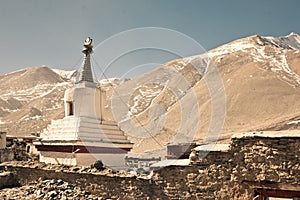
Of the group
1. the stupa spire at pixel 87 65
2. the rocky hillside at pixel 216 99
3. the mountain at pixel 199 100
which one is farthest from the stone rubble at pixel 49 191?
the rocky hillside at pixel 216 99

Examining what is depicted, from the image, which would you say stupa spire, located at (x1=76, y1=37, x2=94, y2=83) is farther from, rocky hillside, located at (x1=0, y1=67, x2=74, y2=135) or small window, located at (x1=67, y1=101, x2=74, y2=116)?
rocky hillside, located at (x1=0, y1=67, x2=74, y2=135)

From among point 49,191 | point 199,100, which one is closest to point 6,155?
point 49,191

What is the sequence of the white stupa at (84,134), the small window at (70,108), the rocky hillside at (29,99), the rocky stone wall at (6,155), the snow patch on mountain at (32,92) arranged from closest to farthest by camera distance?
the white stupa at (84,134), the rocky stone wall at (6,155), the small window at (70,108), the rocky hillside at (29,99), the snow patch on mountain at (32,92)

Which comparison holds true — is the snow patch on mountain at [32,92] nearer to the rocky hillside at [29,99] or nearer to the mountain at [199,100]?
the rocky hillside at [29,99]

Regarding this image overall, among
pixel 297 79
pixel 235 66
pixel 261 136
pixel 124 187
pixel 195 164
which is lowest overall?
pixel 124 187

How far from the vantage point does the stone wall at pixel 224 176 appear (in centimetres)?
821

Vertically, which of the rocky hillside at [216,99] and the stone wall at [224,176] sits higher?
the rocky hillside at [216,99]

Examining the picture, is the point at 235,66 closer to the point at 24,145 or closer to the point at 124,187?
the point at 24,145

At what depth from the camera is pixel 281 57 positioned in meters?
82.6

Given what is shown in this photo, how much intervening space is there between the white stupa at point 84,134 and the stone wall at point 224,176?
467cm

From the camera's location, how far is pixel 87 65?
20.0 metres

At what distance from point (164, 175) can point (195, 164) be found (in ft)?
3.85

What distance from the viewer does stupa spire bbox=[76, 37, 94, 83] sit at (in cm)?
1976

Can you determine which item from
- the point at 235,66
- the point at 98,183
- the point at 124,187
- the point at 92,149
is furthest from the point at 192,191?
the point at 235,66
